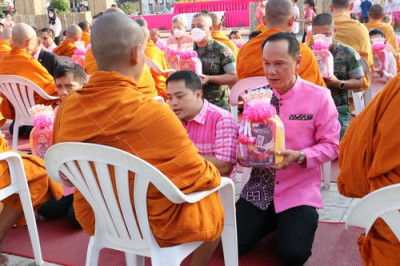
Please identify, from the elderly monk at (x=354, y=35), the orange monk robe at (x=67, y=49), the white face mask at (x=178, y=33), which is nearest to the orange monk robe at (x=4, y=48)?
the orange monk robe at (x=67, y=49)

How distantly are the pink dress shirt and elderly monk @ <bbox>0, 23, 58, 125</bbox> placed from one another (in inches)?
111

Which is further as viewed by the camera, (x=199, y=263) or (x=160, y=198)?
(x=199, y=263)


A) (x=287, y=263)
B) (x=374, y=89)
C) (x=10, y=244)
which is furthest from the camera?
(x=374, y=89)

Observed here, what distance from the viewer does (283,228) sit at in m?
2.87

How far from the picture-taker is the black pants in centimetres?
277

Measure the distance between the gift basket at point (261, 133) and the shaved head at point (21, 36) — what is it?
3797 mm

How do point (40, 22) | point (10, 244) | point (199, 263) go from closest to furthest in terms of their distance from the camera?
point (199, 263) < point (10, 244) < point (40, 22)

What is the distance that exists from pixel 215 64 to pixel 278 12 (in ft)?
3.56

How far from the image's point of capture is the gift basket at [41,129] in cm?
310

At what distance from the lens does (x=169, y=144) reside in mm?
1971

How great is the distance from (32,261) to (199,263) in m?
1.26

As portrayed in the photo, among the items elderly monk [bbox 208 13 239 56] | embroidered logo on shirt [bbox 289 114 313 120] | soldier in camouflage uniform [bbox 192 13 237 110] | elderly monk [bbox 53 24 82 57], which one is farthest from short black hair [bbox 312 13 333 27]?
elderly monk [bbox 53 24 82 57]

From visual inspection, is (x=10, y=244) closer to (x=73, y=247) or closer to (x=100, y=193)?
(x=73, y=247)

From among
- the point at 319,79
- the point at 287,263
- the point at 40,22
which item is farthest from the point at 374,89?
the point at 40,22
